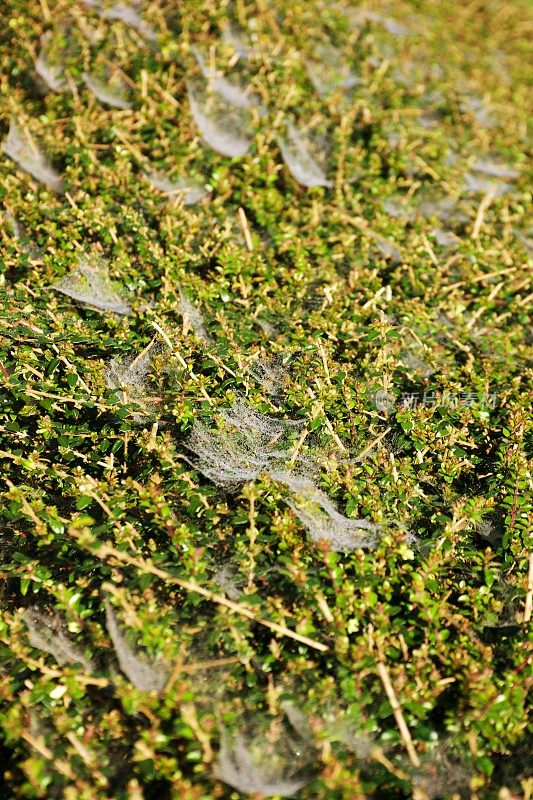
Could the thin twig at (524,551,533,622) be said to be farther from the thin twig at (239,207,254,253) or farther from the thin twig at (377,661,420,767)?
the thin twig at (239,207,254,253)

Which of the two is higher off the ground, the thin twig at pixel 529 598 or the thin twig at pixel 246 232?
the thin twig at pixel 246 232

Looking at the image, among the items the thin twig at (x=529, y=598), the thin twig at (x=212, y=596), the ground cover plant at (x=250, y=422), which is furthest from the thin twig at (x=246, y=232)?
the thin twig at (x=529, y=598)

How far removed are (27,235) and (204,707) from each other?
290 cm

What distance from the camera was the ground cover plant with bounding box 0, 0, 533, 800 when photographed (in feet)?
8.43

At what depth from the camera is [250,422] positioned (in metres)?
3.40

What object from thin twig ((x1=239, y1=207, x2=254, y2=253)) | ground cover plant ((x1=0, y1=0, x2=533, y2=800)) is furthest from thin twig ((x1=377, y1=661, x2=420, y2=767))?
thin twig ((x1=239, y1=207, x2=254, y2=253))

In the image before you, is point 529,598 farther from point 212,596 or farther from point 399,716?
point 212,596

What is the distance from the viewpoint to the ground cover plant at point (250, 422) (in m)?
2.57

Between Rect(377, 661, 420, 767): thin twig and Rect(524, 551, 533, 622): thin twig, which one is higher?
Rect(524, 551, 533, 622): thin twig

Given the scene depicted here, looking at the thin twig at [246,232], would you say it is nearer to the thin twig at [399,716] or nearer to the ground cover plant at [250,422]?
the ground cover plant at [250,422]

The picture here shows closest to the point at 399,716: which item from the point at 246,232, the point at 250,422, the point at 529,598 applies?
the point at 529,598

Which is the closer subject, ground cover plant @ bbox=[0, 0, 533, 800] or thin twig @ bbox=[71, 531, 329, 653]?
ground cover plant @ bbox=[0, 0, 533, 800]

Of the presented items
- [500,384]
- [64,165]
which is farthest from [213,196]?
[500,384]

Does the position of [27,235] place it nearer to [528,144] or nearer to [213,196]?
[213,196]
